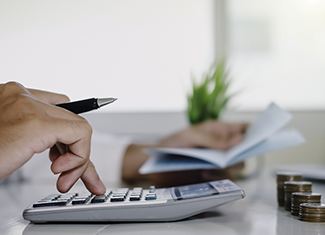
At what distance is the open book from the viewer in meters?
1.01

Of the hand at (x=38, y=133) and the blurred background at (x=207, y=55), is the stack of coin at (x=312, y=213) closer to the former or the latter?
the hand at (x=38, y=133)

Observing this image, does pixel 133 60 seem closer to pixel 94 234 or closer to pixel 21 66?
pixel 21 66

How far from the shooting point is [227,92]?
1447 mm

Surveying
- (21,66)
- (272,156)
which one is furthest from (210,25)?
(21,66)

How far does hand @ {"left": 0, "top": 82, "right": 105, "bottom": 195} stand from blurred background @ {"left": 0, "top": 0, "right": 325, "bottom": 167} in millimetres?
871

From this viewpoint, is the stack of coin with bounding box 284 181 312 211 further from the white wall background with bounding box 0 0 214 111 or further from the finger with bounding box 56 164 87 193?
the white wall background with bounding box 0 0 214 111

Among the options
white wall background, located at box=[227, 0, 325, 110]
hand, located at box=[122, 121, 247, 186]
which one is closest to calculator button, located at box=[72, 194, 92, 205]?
hand, located at box=[122, 121, 247, 186]

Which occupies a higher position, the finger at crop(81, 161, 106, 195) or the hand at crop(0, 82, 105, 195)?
the hand at crop(0, 82, 105, 195)

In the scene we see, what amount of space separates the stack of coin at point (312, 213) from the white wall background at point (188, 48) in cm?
79

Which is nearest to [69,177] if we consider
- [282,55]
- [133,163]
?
[133,163]

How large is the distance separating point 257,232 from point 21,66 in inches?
20.7

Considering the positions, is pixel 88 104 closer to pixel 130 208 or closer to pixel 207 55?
pixel 130 208

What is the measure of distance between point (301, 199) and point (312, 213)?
0.05 m

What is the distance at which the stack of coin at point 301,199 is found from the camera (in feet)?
2.08
